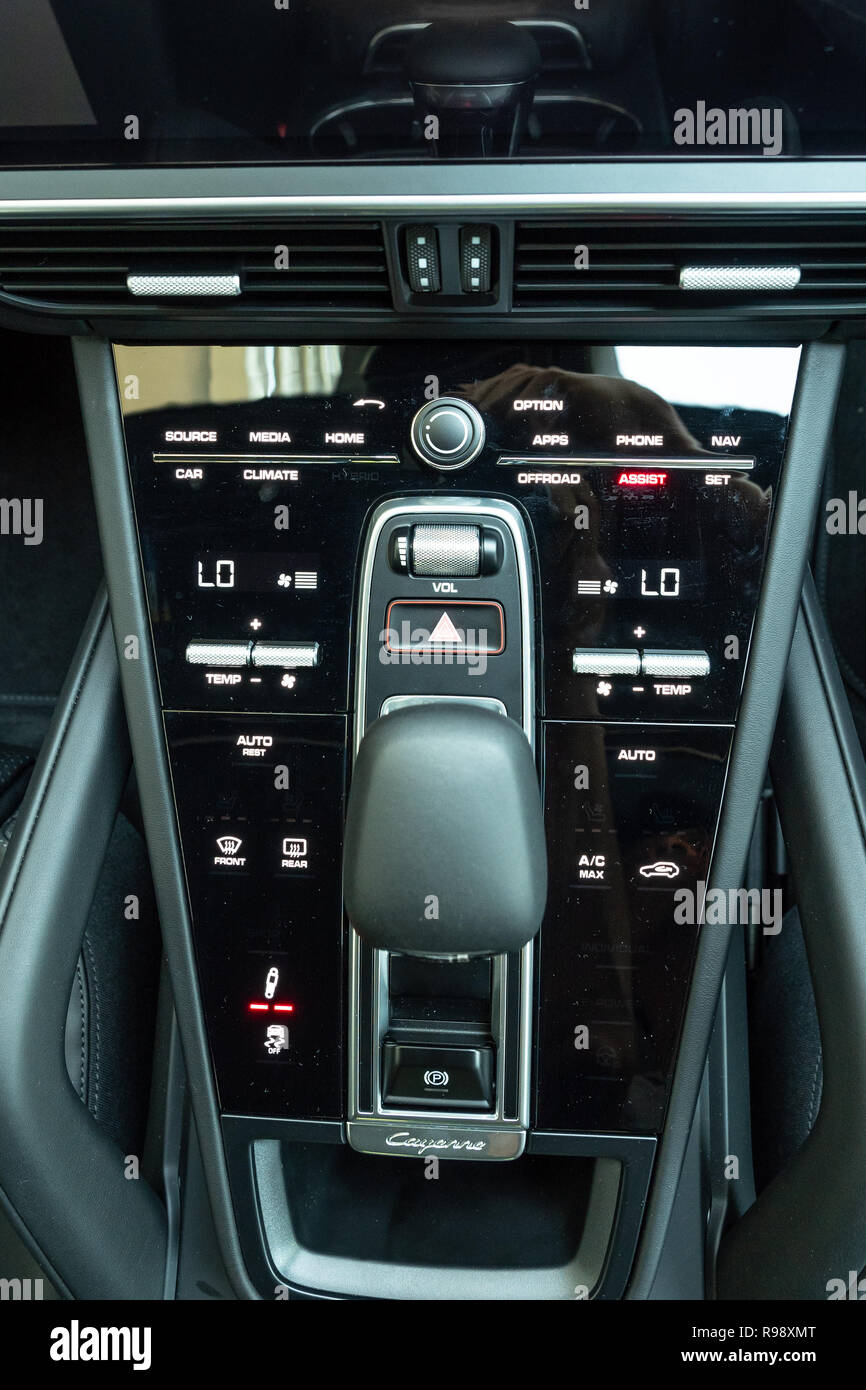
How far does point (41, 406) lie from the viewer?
62.7 inches

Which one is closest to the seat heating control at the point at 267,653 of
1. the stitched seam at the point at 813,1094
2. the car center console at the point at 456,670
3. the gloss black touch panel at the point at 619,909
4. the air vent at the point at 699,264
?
the car center console at the point at 456,670

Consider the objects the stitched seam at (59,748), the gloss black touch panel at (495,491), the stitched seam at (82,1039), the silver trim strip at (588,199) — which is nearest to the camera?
the silver trim strip at (588,199)

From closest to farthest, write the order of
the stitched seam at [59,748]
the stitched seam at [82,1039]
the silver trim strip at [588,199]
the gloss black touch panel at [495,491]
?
the silver trim strip at [588,199] < the gloss black touch panel at [495,491] < the stitched seam at [59,748] < the stitched seam at [82,1039]

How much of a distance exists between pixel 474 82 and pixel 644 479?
0.34 meters

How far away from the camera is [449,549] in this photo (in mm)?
919

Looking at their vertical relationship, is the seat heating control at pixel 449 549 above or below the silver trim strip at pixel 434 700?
above

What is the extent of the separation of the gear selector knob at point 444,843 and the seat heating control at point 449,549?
20 cm

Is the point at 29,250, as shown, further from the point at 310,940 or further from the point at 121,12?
the point at 310,940

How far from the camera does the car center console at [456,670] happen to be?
0.90m

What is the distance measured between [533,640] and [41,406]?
1.04 m

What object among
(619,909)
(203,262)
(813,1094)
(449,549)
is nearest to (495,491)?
(449,549)

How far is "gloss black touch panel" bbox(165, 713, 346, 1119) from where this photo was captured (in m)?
0.98

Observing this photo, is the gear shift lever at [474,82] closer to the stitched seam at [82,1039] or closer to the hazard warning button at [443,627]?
the hazard warning button at [443,627]
